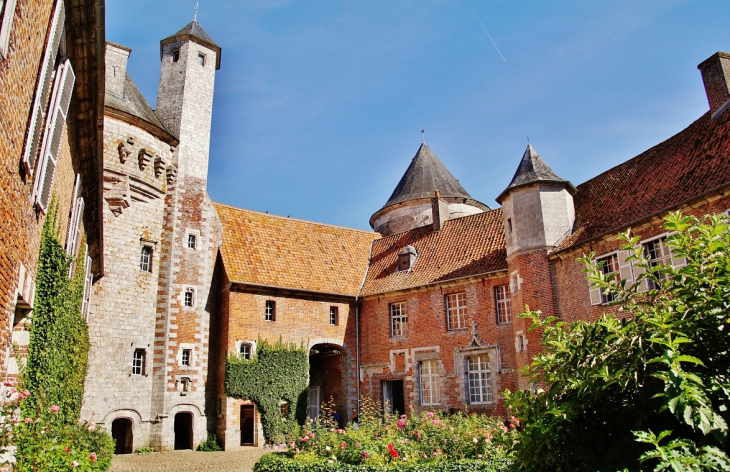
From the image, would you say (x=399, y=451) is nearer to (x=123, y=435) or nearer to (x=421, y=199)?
(x=123, y=435)

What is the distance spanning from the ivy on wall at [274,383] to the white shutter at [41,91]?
1628 cm

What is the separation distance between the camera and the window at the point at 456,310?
2172cm

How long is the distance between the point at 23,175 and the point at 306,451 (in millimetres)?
9695

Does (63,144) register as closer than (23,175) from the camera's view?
No

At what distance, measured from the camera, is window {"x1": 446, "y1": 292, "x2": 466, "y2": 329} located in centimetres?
2172

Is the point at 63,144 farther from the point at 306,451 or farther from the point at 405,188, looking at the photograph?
the point at 405,188

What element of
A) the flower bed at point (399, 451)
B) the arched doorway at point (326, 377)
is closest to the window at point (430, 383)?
the arched doorway at point (326, 377)

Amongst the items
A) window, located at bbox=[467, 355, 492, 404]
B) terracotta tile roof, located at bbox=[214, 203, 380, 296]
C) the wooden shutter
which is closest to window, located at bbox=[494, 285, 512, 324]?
window, located at bbox=[467, 355, 492, 404]

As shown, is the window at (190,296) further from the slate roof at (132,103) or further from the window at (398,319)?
the window at (398,319)

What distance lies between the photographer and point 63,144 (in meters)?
7.75

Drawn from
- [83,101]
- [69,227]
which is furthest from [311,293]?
[83,101]

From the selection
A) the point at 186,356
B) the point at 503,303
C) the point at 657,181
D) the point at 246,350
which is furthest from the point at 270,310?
the point at 657,181

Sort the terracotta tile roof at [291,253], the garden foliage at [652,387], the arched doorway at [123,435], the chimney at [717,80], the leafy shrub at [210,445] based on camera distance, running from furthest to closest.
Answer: the terracotta tile roof at [291,253]
the leafy shrub at [210,445]
the arched doorway at [123,435]
the chimney at [717,80]
the garden foliage at [652,387]

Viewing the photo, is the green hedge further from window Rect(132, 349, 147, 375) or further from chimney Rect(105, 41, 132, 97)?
chimney Rect(105, 41, 132, 97)
